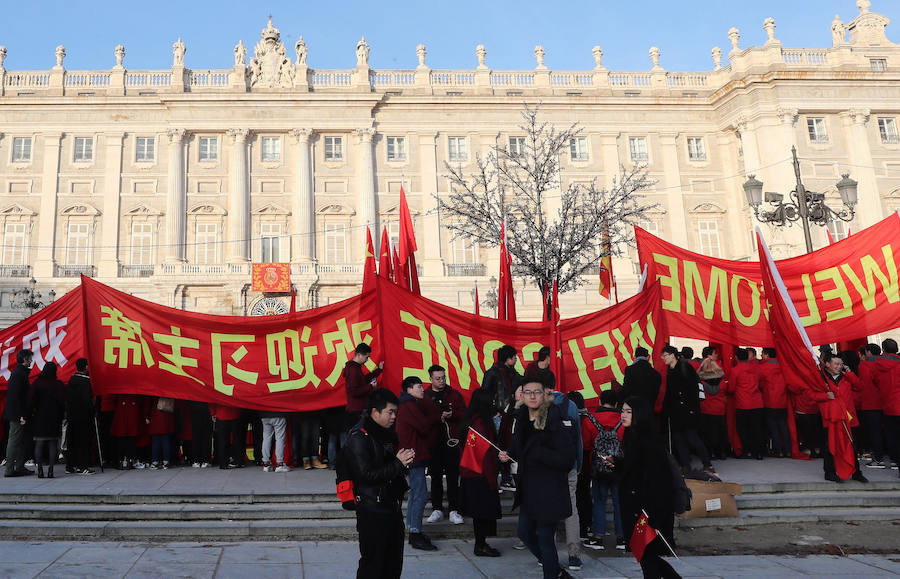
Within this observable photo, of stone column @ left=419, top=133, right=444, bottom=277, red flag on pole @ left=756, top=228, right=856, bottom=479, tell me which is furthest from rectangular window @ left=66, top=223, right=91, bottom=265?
red flag on pole @ left=756, top=228, right=856, bottom=479

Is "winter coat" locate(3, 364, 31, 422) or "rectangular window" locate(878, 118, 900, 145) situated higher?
"rectangular window" locate(878, 118, 900, 145)

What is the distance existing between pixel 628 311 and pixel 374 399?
17.8ft

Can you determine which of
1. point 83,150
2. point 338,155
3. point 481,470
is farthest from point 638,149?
point 481,470

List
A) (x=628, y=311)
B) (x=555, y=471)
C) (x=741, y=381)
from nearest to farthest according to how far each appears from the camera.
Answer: (x=555, y=471) → (x=628, y=311) → (x=741, y=381)

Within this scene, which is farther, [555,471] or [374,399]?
[555,471]

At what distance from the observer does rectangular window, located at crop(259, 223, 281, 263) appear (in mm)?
33750

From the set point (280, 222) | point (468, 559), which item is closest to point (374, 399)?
point (468, 559)

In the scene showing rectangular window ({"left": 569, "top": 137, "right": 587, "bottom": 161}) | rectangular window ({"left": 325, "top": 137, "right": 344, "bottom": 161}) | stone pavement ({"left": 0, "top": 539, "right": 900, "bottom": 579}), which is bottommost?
stone pavement ({"left": 0, "top": 539, "right": 900, "bottom": 579})

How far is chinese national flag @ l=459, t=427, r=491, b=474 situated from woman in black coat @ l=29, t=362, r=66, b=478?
607cm

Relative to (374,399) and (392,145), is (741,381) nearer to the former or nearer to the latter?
(374,399)

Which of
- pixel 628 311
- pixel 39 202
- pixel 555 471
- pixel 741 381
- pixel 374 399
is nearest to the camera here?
pixel 374 399

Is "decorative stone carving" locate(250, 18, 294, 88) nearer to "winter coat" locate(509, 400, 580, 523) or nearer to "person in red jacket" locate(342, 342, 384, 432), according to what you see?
"person in red jacket" locate(342, 342, 384, 432)

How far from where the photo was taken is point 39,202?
111 feet

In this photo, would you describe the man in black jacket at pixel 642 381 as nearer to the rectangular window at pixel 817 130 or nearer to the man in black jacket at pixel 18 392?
the man in black jacket at pixel 18 392
